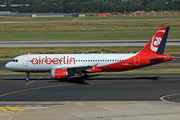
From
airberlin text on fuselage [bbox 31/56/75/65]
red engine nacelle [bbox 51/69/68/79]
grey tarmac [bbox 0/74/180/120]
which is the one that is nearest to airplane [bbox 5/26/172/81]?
airberlin text on fuselage [bbox 31/56/75/65]

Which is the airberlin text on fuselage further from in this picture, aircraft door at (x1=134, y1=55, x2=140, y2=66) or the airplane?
aircraft door at (x1=134, y1=55, x2=140, y2=66)

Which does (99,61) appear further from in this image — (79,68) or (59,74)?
(59,74)

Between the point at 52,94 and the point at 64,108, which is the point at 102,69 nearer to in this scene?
the point at 52,94

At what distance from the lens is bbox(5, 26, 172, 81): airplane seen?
41.9 metres

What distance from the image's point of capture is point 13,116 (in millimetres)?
24969

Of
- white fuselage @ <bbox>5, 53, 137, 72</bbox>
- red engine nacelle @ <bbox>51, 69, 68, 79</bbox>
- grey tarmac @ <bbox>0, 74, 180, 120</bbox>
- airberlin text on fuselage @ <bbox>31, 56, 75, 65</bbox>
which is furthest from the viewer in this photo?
airberlin text on fuselage @ <bbox>31, 56, 75, 65</bbox>

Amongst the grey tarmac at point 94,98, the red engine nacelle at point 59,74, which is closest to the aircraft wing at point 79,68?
the red engine nacelle at point 59,74

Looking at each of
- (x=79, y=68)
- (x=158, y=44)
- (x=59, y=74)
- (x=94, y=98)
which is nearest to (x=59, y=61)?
(x=59, y=74)

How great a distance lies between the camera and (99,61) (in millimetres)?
42500

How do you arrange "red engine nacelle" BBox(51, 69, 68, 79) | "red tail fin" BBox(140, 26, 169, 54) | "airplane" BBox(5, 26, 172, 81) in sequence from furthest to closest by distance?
"red tail fin" BBox(140, 26, 169, 54) → "airplane" BBox(5, 26, 172, 81) → "red engine nacelle" BBox(51, 69, 68, 79)

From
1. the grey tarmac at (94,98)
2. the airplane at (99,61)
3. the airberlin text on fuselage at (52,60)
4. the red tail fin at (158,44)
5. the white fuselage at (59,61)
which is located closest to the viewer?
the grey tarmac at (94,98)

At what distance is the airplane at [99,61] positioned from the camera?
41.9 meters

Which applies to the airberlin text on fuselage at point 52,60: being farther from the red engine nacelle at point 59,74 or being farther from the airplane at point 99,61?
the red engine nacelle at point 59,74

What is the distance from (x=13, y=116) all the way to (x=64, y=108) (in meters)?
5.05
